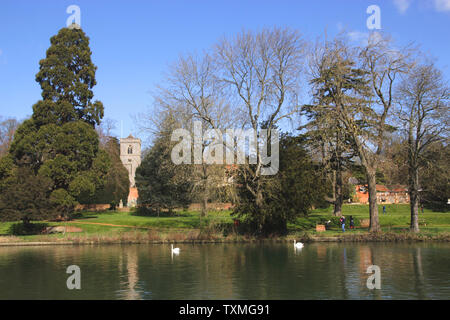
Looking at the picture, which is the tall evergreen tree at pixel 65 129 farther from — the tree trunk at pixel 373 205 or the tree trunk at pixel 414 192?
the tree trunk at pixel 414 192

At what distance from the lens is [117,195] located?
62688 millimetres

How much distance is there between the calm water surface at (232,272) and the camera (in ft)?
53.0

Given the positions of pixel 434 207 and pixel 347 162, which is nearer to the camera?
pixel 347 162

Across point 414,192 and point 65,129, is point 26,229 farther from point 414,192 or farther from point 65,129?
point 414,192

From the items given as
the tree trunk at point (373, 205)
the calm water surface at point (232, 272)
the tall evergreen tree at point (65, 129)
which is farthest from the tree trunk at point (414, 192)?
the tall evergreen tree at point (65, 129)

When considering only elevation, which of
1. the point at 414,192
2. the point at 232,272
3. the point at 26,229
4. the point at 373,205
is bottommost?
the point at 232,272

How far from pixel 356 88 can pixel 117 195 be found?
4014 centimetres

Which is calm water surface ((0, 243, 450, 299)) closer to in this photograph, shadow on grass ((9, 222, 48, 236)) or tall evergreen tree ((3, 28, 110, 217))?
shadow on grass ((9, 222, 48, 236))

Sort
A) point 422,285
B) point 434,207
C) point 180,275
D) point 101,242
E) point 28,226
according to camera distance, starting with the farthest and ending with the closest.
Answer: point 434,207 → point 28,226 → point 101,242 → point 180,275 → point 422,285

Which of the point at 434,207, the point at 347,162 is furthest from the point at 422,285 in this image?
the point at 434,207

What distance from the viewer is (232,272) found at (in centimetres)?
2039

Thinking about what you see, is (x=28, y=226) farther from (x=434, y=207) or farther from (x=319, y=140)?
(x=434, y=207)

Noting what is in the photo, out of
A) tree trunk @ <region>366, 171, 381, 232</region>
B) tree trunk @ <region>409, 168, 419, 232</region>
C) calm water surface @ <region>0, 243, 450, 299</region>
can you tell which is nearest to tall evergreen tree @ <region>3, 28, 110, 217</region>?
calm water surface @ <region>0, 243, 450, 299</region>

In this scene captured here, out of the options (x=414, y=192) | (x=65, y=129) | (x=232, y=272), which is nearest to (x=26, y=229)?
(x=65, y=129)
